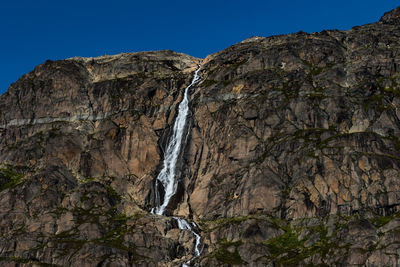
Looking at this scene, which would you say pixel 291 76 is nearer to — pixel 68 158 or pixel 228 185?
pixel 228 185

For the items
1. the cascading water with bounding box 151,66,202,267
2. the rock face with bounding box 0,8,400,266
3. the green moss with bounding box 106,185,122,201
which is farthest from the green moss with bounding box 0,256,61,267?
the cascading water with bounding box 151,66,202,267

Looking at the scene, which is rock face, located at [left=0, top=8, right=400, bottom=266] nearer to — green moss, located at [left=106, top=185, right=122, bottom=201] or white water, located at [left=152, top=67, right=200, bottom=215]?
green moss, located at [left=106, top=185, right=122, bottom=201]

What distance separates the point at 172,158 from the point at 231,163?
1878 cm

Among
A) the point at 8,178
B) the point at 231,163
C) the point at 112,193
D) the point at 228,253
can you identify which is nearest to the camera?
the point at 228,253

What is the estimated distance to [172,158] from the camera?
172875mm

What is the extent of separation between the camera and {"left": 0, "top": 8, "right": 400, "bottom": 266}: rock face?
136m

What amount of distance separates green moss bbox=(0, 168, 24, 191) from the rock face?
2.27 ft

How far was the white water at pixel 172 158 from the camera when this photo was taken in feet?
535

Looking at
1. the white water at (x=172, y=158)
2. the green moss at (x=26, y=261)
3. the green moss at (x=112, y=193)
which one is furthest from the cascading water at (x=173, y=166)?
the green moss at (x=26, y=261)

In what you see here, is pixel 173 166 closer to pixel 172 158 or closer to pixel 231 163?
pixel 172 158

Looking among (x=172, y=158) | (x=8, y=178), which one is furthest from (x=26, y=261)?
(x=172, y=158)

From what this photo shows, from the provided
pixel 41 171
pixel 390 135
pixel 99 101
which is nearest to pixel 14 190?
pixel 41 171

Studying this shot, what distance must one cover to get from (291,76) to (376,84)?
2334 cm

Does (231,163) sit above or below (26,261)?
above
